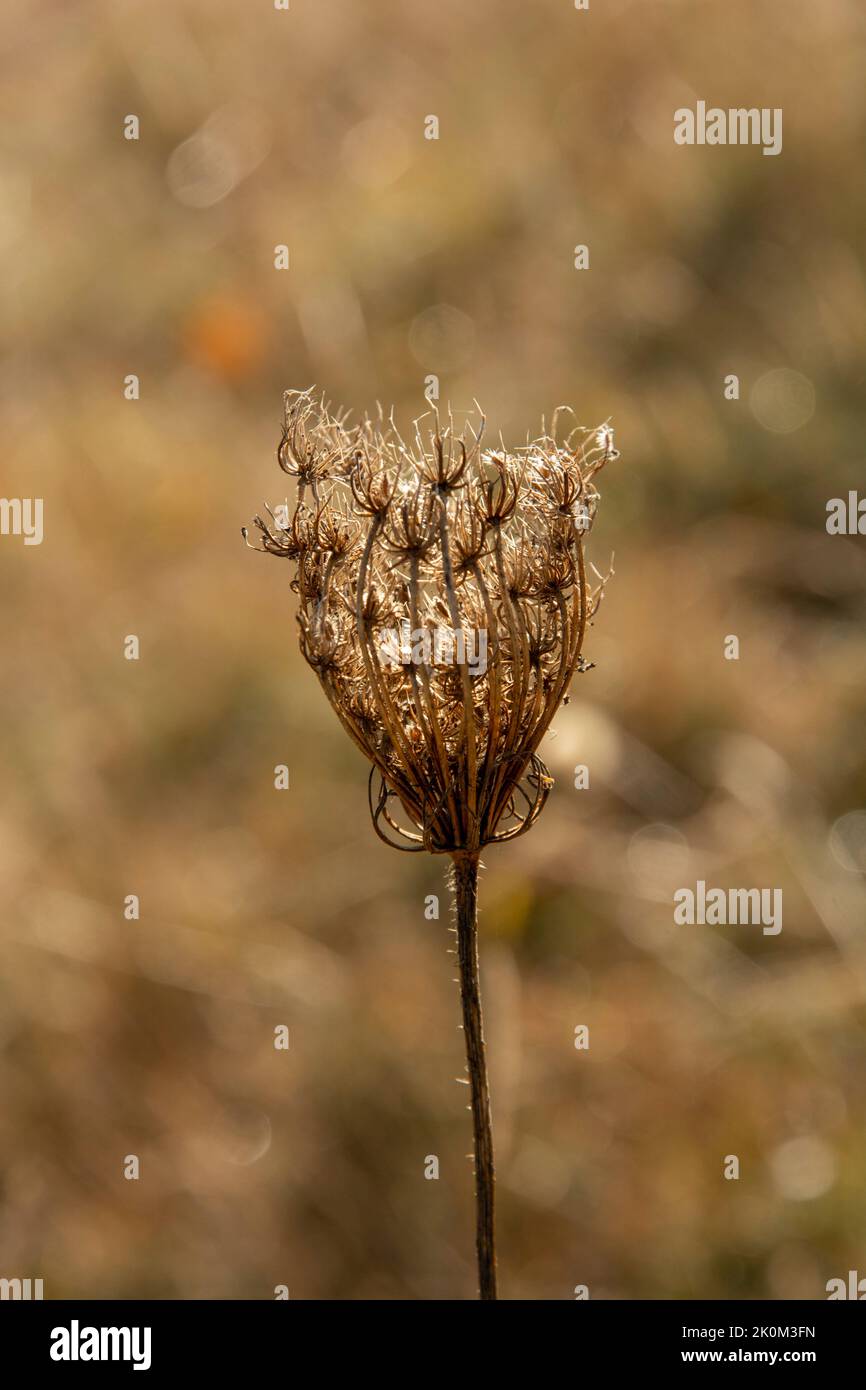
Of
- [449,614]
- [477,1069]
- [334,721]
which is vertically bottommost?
[477,1069]

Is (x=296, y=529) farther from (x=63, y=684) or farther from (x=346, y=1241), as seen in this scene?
(x=63, y=684)

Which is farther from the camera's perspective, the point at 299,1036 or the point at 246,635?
the point at 246,635

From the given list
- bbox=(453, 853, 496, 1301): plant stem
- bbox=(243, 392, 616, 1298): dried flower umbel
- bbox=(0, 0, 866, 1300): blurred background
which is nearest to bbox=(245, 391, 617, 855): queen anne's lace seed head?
bbox=(243, 392, 616, 1298): dried flower umbel

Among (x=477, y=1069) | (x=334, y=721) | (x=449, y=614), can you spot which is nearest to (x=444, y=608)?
(x=449, y=614)

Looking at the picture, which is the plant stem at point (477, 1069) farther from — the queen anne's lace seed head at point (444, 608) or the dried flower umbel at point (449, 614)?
the queen anne's lace seed head at point (444, 608)

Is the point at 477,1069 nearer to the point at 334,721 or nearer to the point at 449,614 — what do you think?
the point at 449,614

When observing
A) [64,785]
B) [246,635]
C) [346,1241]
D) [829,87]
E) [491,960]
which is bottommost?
[346,1241]

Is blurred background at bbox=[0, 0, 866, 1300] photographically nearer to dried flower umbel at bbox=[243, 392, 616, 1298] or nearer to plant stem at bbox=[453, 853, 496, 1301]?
dried flower umbel at bbox=[243, 392, 616, 1298]
